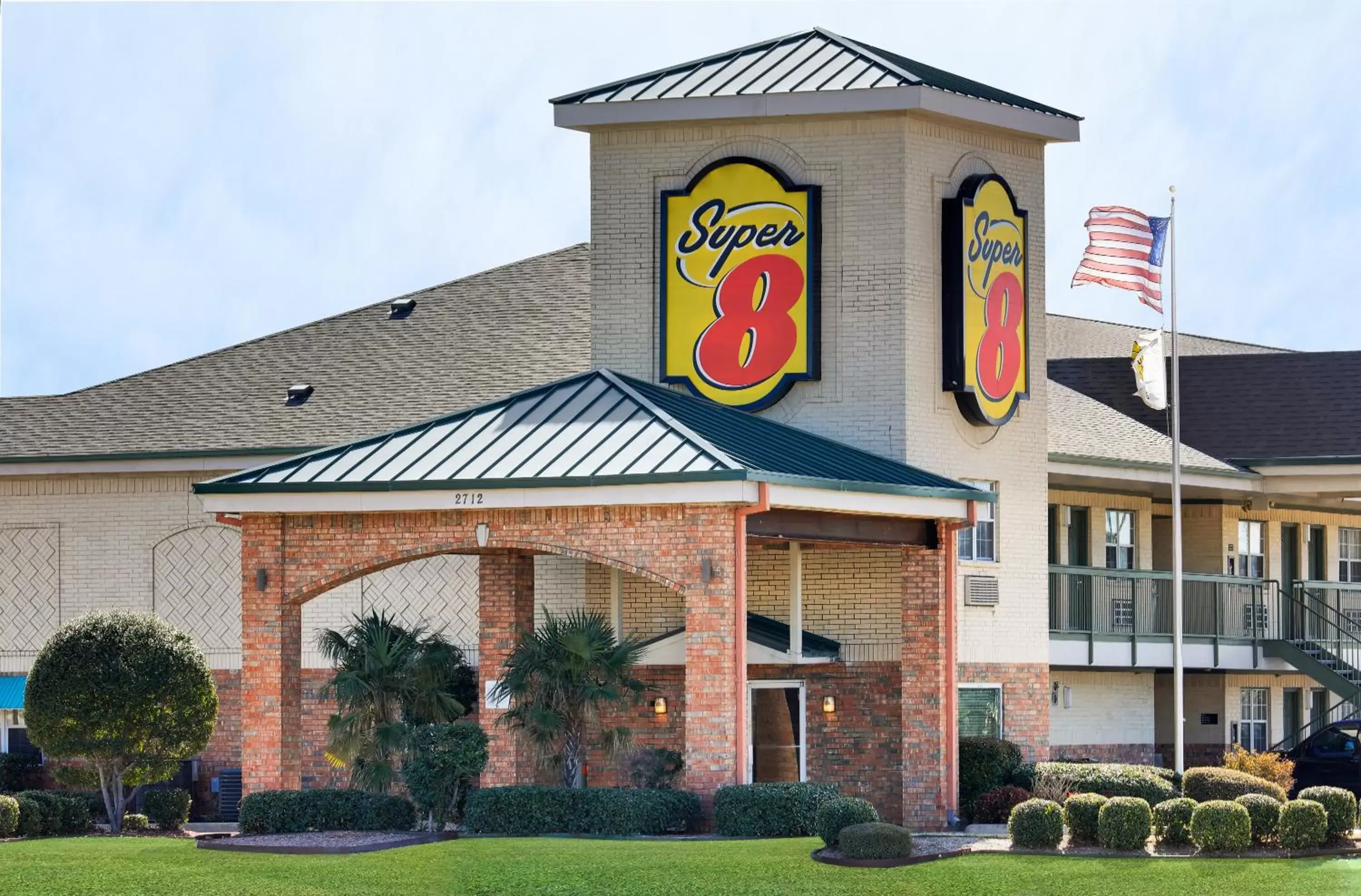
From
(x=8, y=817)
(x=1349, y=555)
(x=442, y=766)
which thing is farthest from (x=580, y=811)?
(x=1349, y=555)

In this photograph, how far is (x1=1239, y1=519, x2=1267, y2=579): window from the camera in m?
43.2

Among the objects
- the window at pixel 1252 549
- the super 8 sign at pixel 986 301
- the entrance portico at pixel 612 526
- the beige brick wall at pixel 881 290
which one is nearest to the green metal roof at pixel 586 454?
the entrance portico at pixel 612 526

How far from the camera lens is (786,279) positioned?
111ft

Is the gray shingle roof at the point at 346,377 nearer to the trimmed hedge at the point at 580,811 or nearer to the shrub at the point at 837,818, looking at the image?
the trimmed hedge at the point at 580,811

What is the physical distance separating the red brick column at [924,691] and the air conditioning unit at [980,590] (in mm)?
2645

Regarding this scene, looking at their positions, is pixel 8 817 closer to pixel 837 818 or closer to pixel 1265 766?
pixel 837 818

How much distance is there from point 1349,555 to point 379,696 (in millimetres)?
22889

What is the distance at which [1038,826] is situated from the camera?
86.7ft

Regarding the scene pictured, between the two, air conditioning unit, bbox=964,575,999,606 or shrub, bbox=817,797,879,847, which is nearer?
shrub, bbox=817,797,879,847

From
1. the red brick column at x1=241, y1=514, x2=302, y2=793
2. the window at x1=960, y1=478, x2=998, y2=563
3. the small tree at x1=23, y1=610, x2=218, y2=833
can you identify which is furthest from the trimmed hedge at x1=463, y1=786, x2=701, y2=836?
the window at x1=960, y1=478, x2=998, y2=563

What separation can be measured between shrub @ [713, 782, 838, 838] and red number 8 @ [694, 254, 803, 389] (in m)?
7.97

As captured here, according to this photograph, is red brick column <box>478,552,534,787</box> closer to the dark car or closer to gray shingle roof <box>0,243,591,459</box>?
gray shingle roof <box>0,243,591,459</box>

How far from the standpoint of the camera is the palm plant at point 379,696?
3014 centimetres

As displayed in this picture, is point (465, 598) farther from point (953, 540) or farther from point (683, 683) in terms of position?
point (953, 540)
